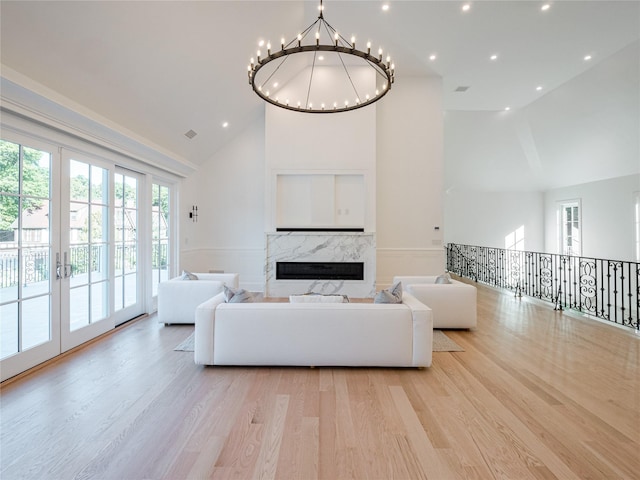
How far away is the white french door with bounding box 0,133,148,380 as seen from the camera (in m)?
2.91

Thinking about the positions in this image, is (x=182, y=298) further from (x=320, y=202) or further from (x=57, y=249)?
(x=320, y=202)

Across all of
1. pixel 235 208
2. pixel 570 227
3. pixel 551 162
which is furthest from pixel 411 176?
pixel 570 227

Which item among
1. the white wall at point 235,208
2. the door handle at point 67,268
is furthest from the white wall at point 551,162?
the door handle at point 67,268

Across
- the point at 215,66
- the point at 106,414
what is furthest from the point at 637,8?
Answer: the point at 106,414

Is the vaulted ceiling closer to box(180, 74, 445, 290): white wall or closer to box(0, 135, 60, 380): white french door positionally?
box(180, 74, 445, 290): white wall

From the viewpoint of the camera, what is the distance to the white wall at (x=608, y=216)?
7.25 m

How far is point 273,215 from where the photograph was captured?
6.52 meters

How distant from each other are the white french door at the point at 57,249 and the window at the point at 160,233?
696 mm

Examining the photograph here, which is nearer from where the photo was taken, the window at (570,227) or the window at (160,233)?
the window at (160,233)

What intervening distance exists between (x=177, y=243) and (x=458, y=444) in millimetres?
5690

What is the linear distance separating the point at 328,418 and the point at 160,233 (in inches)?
187

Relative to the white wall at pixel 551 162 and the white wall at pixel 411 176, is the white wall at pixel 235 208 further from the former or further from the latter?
the white wall at pixel 551 162

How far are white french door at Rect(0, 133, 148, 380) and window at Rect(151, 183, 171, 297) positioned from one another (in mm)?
696

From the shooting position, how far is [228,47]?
4637mm
